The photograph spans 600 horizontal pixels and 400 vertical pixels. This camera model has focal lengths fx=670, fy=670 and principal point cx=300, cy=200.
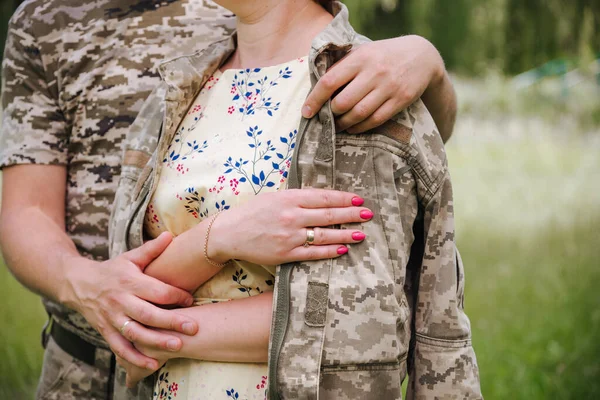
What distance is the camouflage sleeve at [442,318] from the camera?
52.9 inches

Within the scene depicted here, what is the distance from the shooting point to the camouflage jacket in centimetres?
123


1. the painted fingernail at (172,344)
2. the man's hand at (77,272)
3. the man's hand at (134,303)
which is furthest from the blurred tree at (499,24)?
the painted fingernail at (172,344)

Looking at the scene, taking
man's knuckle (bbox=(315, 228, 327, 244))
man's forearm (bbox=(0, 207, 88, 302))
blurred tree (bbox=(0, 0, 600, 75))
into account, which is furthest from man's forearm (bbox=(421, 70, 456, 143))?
blurred tree (bbox=(0, 0, 600, 75))

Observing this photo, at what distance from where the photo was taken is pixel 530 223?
4.85 metres

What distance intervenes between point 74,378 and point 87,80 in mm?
840

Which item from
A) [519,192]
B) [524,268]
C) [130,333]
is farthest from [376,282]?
[519,192]

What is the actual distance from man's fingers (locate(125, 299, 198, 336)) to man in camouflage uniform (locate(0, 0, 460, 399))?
42cm

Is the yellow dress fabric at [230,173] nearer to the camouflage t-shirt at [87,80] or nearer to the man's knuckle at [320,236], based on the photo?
the man's knuckle at [320,236]

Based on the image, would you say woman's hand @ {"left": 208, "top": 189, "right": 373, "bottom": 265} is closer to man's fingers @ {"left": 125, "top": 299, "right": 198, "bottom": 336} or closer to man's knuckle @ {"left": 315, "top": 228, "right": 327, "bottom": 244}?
man's knuckle @ {"left": 315, "top": 228, "right": 327, "bottom": 244}

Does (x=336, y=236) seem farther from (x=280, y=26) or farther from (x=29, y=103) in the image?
(x=29, y=103)

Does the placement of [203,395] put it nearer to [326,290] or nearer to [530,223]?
[326,290]

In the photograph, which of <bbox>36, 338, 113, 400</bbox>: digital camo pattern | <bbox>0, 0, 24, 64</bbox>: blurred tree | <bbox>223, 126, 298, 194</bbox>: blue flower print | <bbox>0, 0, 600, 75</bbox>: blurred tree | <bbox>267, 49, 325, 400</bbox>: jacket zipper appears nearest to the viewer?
<bbox>267, 49, 325, 400</bbox>: jacket zipper

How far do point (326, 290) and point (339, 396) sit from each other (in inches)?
7.9

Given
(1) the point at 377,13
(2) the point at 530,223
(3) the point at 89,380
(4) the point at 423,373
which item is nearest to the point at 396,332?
(4) the point at 423,373
